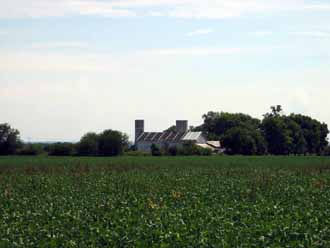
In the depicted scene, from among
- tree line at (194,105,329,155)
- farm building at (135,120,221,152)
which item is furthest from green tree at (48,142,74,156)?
farm building at (135,120,221,152)

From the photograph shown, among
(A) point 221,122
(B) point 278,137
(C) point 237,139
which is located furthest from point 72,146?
A: (A) point 221,122

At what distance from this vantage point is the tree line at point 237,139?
362 feet

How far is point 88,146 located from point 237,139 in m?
24.9

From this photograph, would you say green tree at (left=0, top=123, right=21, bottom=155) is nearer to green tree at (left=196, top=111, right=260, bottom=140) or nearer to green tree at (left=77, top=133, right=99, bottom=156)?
green tree at (left=77, top=133, right=99, bottom=156)

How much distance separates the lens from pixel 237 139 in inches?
4867

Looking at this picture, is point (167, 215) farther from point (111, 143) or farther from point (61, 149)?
point (111, 143)

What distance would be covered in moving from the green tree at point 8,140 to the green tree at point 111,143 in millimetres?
11125

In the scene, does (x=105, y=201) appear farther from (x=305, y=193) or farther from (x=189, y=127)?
(x=189, y=127)

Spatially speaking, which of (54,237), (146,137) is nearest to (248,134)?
(146,137)

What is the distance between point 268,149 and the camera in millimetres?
136125

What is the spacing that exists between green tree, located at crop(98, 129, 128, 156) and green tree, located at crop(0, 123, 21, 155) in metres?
11.1

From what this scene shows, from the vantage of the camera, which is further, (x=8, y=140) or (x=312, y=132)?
(x=312, y=132)

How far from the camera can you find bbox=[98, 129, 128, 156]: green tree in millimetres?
112000

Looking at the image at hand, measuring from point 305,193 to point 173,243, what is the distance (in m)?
14.1
